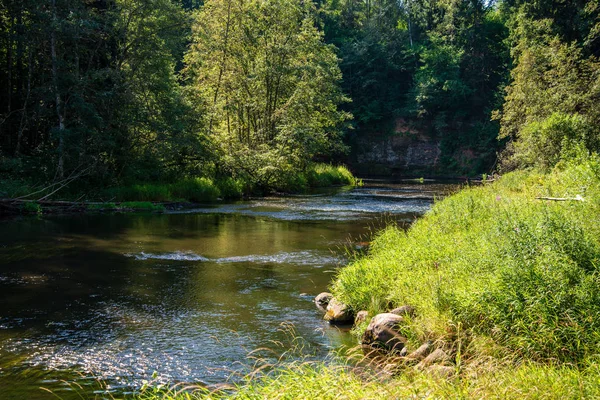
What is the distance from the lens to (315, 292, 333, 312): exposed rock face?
9.46 m

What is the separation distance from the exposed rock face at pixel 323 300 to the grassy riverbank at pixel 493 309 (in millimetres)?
256

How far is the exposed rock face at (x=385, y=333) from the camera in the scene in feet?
23.5

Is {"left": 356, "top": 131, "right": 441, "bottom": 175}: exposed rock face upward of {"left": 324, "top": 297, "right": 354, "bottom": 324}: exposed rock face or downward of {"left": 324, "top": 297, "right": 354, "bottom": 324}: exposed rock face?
upward

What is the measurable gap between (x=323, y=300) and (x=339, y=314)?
996 millimetres

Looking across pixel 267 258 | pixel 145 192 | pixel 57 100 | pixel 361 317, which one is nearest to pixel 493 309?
pixel 361 317

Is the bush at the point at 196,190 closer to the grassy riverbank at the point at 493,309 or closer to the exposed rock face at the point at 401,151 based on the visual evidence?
the grassy riverbank at the point at 493,309

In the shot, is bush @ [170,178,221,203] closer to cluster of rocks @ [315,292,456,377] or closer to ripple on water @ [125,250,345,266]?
ripple on water @ [125,250,345,266]

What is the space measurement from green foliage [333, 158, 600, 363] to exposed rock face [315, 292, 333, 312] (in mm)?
293

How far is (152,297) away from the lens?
9.94 metres

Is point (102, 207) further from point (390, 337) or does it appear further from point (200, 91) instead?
point (390, 337)

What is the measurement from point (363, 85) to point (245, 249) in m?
52.4

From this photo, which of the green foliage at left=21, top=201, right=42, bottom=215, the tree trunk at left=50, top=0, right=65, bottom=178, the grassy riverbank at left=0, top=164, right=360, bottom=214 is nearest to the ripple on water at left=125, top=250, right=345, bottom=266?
the green foliage at left=21, top=201, right=42, bottom=215

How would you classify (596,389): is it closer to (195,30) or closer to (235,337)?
(235,337)

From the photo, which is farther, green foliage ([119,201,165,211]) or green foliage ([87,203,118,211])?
green foliage ([119,201,165,211])
